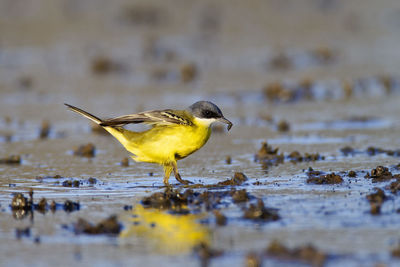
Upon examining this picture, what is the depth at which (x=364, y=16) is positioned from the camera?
88.4ft

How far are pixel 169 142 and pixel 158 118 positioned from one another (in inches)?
14.5

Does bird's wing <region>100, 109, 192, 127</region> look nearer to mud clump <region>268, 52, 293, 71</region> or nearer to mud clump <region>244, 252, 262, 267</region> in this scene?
mud clump <region>244, 252, 262, 267</region>

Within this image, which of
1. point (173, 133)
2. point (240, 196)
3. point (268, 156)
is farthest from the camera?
point (268, 156)

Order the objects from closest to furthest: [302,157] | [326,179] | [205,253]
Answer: [205,253], [326,179], [302,157]

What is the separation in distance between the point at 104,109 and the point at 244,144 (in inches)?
167

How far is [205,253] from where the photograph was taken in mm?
6824

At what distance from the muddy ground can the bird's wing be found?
82 centimetres

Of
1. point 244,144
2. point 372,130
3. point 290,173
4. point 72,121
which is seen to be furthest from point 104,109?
point 290,173

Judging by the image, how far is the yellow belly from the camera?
1002 cm

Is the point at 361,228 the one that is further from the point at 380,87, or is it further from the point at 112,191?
the point at 380,87

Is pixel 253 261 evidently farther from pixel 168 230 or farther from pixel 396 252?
pixel 168 230

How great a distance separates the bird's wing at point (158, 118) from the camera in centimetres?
1005

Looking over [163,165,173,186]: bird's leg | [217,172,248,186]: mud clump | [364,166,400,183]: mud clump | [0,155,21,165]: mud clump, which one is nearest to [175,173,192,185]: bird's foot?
[163,165,173,186]: bird's leg

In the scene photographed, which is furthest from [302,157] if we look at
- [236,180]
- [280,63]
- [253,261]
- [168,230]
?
[280,63]
